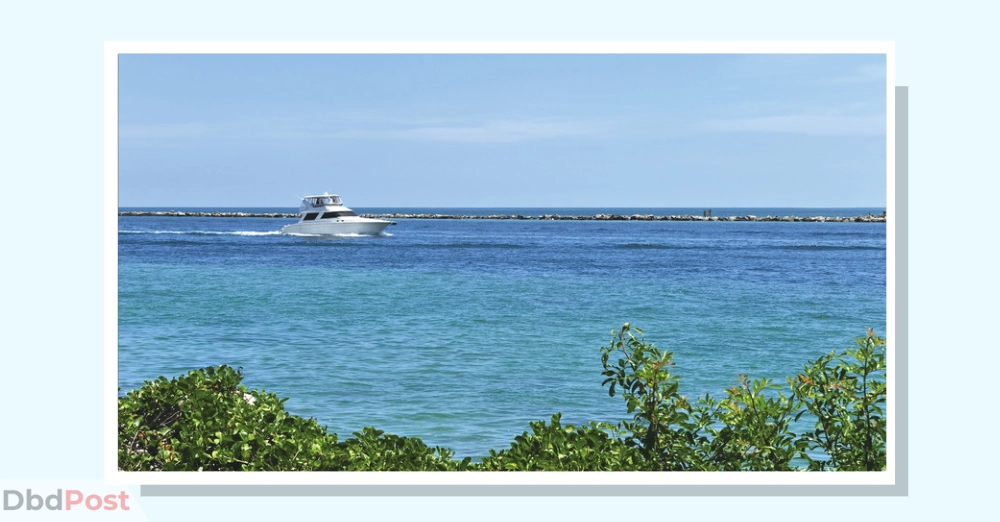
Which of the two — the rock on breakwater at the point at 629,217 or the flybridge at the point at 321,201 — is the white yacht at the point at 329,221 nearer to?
the flybridge at the point at 321,201

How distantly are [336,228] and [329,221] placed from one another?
0.49 metres

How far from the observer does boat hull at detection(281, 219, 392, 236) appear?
134 ft

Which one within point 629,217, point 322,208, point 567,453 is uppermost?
point 629,217

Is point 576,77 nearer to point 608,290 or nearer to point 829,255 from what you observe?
point 829,255

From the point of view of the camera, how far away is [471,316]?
17.7 m

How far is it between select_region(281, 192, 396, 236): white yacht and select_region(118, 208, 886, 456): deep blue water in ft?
1.95

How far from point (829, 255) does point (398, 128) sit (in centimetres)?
2476

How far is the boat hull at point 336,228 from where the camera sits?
40969mm

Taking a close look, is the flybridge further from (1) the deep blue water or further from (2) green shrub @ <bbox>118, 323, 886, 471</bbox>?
(2) green shrub @ <bbox>118, 323, 886, 471</bbox>

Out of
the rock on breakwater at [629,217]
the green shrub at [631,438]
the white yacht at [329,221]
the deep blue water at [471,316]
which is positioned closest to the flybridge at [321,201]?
the white yacht at [329,221]

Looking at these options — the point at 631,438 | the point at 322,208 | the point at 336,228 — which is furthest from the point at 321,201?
the point at 631,438

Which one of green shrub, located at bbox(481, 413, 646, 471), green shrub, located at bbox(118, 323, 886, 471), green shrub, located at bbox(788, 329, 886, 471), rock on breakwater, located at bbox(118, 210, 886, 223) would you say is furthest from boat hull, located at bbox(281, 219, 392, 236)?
green shrub, located at bbox(788, 329, 886, 471)

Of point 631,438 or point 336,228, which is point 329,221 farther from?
point 631,438

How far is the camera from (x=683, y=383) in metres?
9.78
